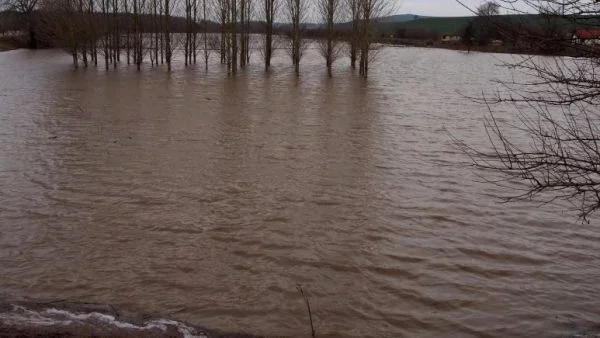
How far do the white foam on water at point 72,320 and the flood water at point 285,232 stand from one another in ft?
0.85

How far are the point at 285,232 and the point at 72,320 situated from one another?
10.9 ft

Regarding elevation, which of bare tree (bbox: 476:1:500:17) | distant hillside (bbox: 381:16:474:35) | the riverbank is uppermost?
distant hillside (bbox: 381:16:474:35)

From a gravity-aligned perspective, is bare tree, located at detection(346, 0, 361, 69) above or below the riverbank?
above

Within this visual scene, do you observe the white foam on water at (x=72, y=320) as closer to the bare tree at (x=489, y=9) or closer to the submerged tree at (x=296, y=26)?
the bare tree at (x=489, y=9)

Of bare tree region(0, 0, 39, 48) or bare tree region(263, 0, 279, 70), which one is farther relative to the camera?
bare tree region(0, 0, 39, 48)

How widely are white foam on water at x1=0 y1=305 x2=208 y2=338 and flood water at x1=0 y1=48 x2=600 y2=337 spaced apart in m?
0.26

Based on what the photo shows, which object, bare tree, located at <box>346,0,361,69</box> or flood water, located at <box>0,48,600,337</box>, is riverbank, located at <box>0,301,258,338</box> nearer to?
flood water, located at <box>0,48,600,337</box>

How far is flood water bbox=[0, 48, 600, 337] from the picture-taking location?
544 cm

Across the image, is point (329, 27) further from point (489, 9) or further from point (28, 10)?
point (28, 10)

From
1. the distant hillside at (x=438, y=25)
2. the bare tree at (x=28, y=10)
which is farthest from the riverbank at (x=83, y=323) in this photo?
the distant hillside at (x=438, y=25)

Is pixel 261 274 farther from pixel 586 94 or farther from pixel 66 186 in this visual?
pixel 66 186

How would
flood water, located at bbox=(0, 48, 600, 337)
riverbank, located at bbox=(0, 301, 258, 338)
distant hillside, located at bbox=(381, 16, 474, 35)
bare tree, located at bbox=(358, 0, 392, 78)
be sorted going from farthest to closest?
distant hillside, located at bbox=(381, 16, 474, 35) < bare tree, located at bbox=(358, 0, 392, 78) < flood water, located at bbox=(0, 48, 600, 337) < riverbank, located at bbox=(0, 301, 258, 338)

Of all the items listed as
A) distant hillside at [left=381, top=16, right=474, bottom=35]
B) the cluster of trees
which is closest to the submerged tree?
the cluster of trees

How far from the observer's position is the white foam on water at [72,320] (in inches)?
182
